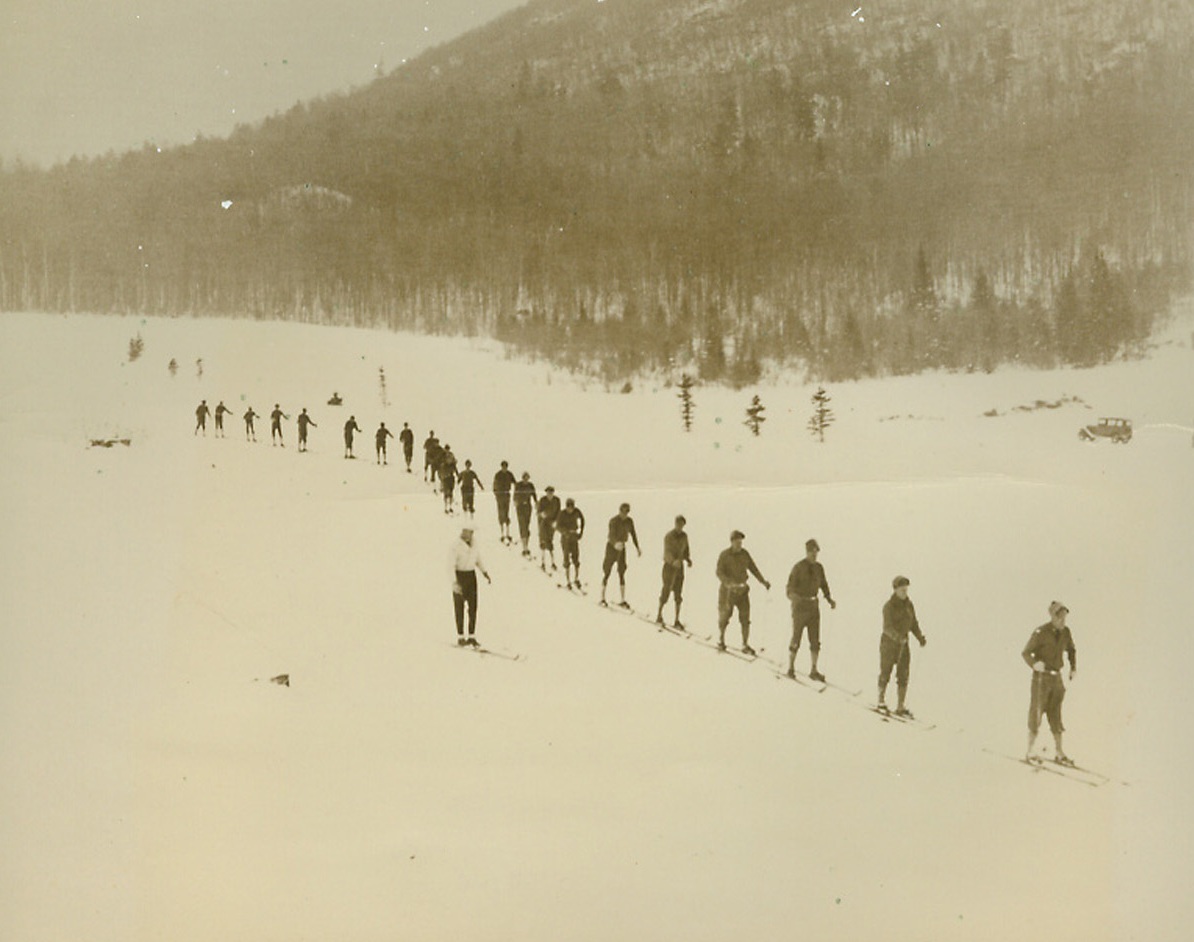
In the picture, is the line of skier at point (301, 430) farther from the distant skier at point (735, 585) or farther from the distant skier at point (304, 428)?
the distant skier at point (735, 585)

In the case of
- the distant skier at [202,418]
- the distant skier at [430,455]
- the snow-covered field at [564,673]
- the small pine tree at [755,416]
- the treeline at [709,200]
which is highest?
the treeline at [709,200]

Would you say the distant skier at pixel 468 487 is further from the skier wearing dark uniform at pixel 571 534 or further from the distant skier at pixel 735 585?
the distant skier at pixel 735 585

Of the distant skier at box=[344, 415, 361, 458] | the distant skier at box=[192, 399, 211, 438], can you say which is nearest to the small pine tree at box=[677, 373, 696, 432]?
the distant skier at box=[344, 415, 361, 458]

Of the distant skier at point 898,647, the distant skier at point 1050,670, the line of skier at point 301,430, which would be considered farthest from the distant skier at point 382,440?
the distant skier at point 1050,670

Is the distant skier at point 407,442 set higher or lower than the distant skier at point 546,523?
higher

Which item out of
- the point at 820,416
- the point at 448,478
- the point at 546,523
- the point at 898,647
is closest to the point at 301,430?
the point at 448,478

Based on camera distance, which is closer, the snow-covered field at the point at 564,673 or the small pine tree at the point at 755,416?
the snow-covered field at the point at 564,673

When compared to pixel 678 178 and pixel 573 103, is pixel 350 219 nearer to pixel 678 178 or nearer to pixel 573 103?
pixel 573 103

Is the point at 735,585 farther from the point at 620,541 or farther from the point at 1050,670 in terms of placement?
the point at 1050,670
